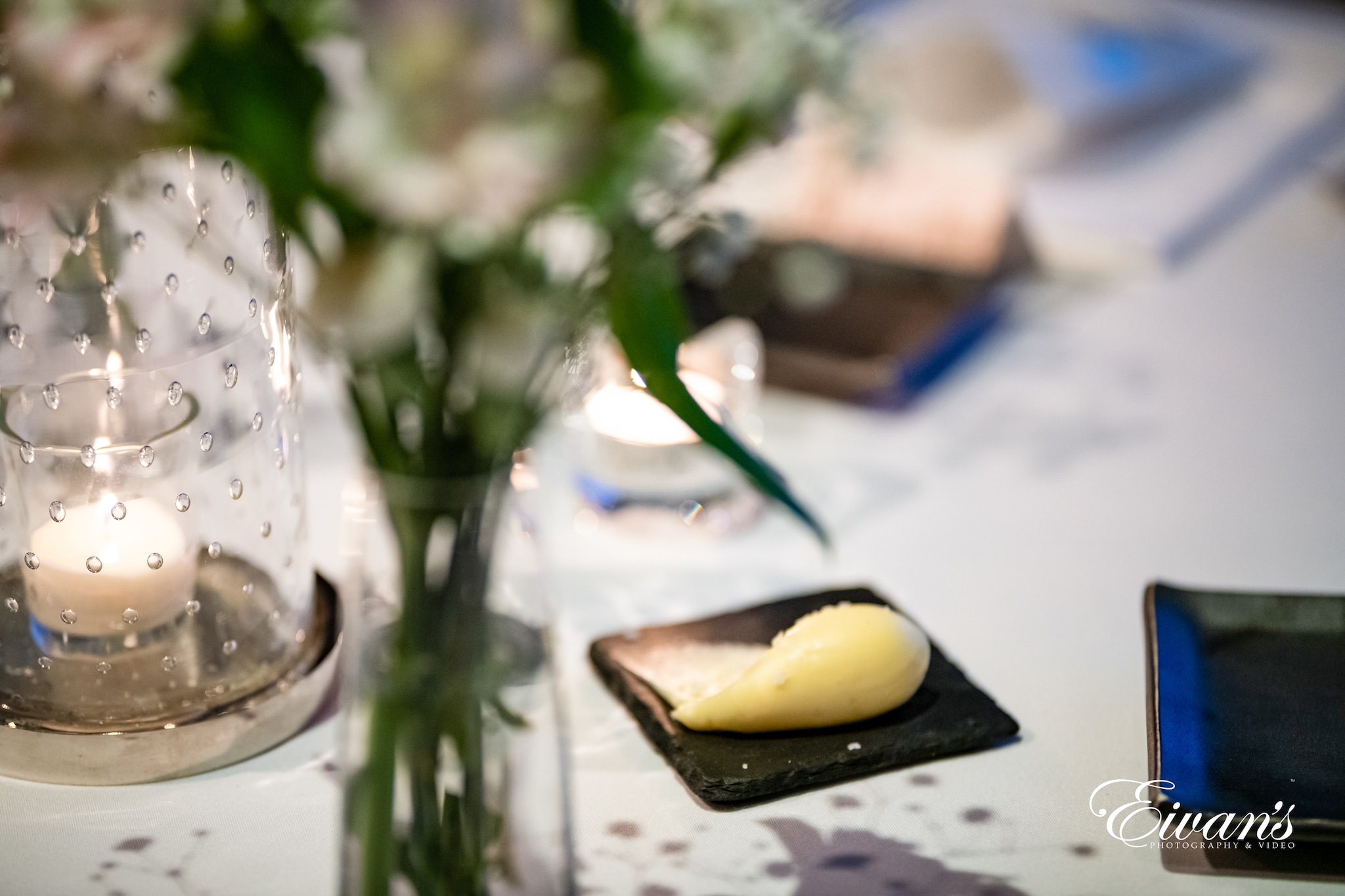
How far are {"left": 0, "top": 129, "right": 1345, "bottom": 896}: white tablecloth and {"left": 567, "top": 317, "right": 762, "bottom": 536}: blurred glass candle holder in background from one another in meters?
0.02

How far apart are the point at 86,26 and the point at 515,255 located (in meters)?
0.11

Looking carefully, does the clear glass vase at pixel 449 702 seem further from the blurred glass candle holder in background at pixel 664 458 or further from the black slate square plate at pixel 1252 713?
the blurred glass candle holder in background at pixel 664 458

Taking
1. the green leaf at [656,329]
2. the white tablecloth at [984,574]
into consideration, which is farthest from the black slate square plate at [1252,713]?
the green leaf at [656,329]

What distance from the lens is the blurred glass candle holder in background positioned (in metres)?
0.76

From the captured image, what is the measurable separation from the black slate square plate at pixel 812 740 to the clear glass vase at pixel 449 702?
0.40 ft

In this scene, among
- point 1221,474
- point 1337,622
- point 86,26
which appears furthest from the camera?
point 1221,474

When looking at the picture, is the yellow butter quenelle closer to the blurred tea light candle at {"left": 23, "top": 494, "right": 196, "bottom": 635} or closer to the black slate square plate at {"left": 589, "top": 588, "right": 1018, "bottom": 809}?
the black slate square plate at {"left": 589, "top": 588, "right": 1018, "bottom": 809}

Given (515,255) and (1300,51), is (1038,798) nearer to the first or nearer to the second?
(515,255)

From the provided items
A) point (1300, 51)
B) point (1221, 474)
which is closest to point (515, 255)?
point (1221, 474)

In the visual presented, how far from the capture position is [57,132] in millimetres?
292

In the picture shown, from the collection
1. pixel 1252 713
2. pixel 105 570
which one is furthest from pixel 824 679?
pixel 105 570

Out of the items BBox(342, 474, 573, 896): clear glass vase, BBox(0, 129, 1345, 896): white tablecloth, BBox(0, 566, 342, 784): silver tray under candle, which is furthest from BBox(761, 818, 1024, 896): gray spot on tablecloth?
BBox(0, 566, 342, 784): silver tray under candle

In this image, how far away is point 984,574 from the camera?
0.73 m

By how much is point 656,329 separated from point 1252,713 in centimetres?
37
